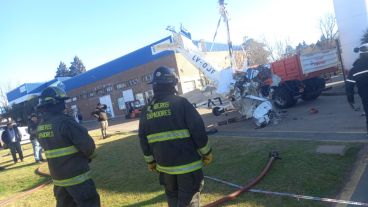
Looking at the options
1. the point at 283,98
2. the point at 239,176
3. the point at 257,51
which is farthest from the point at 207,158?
the point at 257,51

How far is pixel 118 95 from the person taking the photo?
1575 inches

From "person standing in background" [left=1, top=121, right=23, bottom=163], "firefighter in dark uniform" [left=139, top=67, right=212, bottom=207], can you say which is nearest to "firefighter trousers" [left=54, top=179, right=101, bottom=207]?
"firefighter in dark uniform" [left=139, top=67, right=212, bottom=207]

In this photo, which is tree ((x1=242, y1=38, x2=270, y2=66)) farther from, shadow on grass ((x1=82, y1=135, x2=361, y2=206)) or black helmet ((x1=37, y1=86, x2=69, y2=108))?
black helmet ((x1=37, y1=86, x2=69, y2=108))

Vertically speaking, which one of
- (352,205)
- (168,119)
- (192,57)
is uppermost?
(192,57)

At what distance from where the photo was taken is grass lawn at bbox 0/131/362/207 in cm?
540

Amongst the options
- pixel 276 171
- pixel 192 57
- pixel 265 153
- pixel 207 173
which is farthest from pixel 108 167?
pixel 192 57

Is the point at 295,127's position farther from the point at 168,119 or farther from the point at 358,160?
the point at 168,119

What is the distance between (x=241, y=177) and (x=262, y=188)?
849 mm

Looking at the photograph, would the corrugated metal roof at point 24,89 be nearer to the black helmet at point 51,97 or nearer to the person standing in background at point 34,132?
the person standing in background at point 34,132

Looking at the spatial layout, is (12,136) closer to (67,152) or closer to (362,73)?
(67,152)

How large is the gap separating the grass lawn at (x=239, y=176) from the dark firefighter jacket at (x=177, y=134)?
1.86m

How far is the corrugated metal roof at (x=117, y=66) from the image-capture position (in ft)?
118

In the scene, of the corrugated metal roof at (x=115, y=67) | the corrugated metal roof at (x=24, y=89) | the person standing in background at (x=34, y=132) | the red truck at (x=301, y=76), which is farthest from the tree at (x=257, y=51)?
the person standing in background at (x=34, y=132)

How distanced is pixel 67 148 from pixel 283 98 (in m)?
13.1
